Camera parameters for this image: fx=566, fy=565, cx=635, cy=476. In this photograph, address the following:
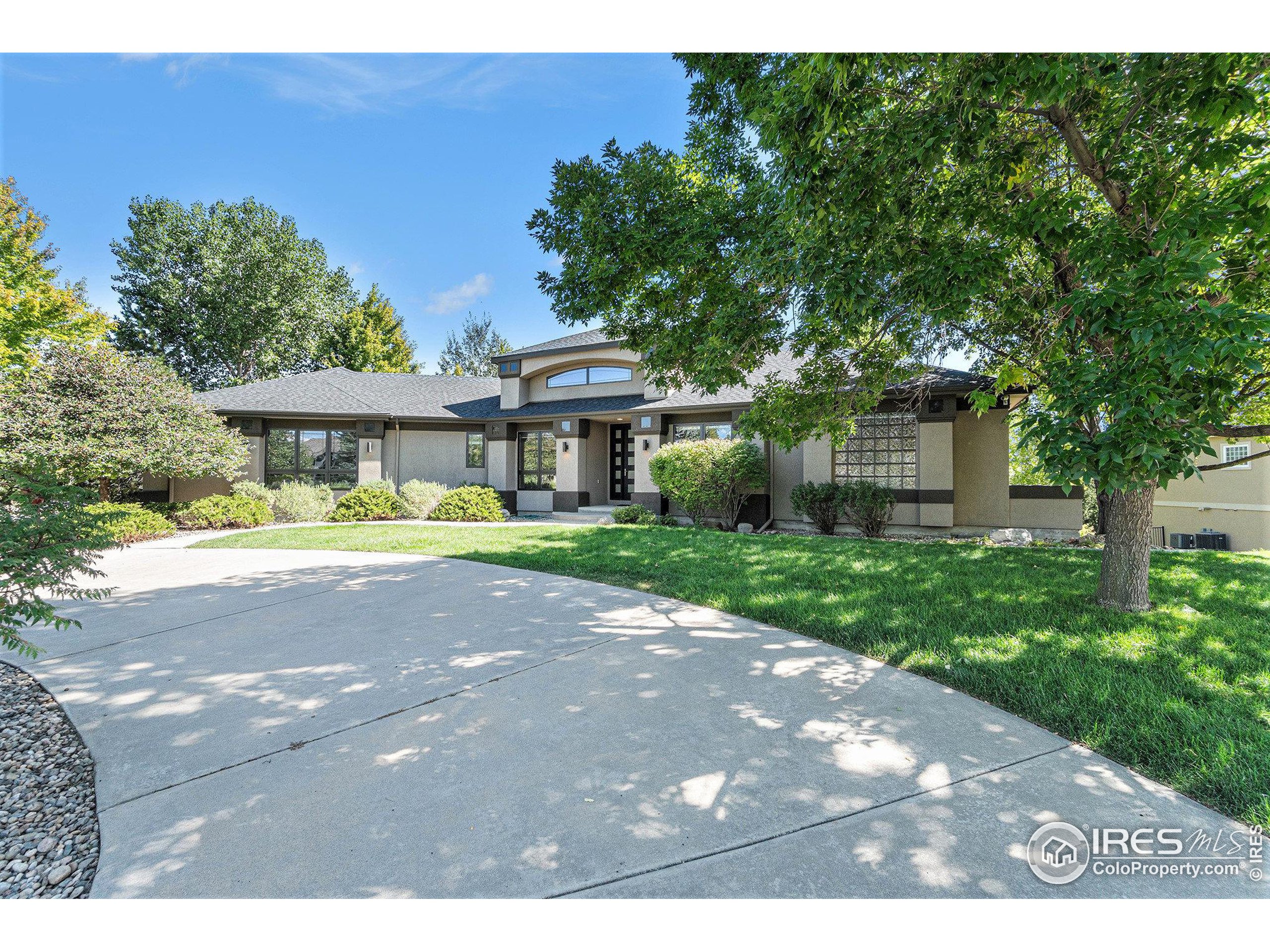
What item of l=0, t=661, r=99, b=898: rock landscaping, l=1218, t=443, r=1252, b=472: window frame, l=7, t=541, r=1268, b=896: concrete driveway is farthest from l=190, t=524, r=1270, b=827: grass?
l=1218, t=443, r=1252, b=472: window frame

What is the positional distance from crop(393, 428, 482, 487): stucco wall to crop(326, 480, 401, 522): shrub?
2.20 metres

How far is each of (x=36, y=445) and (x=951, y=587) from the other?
15984 millimetres

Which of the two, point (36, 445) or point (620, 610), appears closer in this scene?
point (620, 610)

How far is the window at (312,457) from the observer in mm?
16547

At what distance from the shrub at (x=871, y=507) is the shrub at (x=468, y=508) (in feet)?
29.1

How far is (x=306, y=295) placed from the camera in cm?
2783

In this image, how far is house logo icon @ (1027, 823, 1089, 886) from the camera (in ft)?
6.47

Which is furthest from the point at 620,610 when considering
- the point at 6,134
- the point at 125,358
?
the point at 125,358

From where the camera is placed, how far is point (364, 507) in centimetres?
1497

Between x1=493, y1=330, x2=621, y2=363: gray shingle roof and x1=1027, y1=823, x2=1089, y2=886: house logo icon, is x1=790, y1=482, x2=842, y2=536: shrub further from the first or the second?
x1=1027, y1=823, x2=1089, y2=886: house logo icon

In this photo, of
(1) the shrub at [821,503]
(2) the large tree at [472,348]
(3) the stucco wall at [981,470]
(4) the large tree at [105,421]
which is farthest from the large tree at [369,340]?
(3) the stucco wall at [981,470]

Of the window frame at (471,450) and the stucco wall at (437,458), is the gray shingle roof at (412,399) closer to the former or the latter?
the window frame at (471,450)

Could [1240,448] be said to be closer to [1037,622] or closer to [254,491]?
[1037,622]
